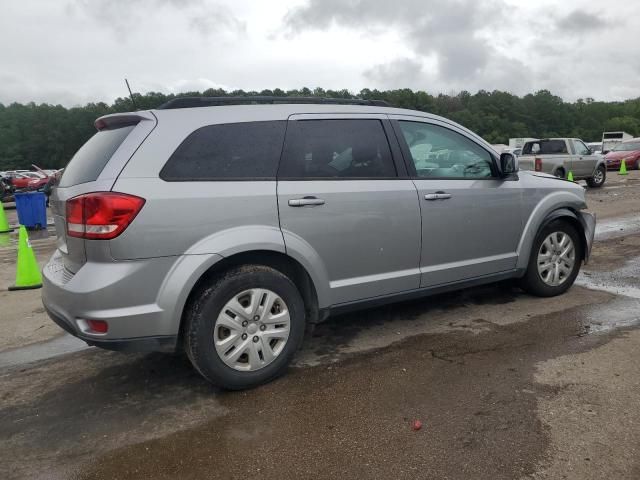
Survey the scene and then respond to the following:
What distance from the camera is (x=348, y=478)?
241cm

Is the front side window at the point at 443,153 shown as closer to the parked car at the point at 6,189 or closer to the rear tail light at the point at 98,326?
the rear tail light at the point at 98,326

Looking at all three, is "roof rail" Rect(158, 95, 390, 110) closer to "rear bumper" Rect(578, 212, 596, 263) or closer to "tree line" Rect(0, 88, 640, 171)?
"rear bumper" Rect(578, 212, 596, 263)

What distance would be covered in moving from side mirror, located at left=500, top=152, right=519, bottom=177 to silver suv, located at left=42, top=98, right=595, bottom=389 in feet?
0.59

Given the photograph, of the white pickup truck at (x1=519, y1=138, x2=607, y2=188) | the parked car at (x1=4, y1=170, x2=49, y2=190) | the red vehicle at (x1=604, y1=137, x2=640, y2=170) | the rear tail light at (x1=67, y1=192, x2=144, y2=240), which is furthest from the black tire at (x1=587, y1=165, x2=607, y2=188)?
the parked car at (x1=4, y1=170, x2=49, y2=190)

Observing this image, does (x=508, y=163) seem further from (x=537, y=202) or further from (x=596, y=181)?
(x=596, y=181)

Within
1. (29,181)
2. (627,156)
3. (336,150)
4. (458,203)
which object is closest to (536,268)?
(458,203)

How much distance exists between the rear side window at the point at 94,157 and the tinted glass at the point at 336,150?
1046 millimetres

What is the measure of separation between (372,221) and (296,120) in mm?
891

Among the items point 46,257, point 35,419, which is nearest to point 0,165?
point 46,257

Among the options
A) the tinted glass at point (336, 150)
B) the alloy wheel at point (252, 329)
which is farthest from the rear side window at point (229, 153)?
the alloy wheel at point (252, 329)

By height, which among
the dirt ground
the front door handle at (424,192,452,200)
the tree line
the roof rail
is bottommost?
the dirt ground

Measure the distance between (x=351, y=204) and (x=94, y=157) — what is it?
5.61 ft

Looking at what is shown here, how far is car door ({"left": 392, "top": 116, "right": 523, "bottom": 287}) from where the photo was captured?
4020mm

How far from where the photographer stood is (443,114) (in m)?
78.8
